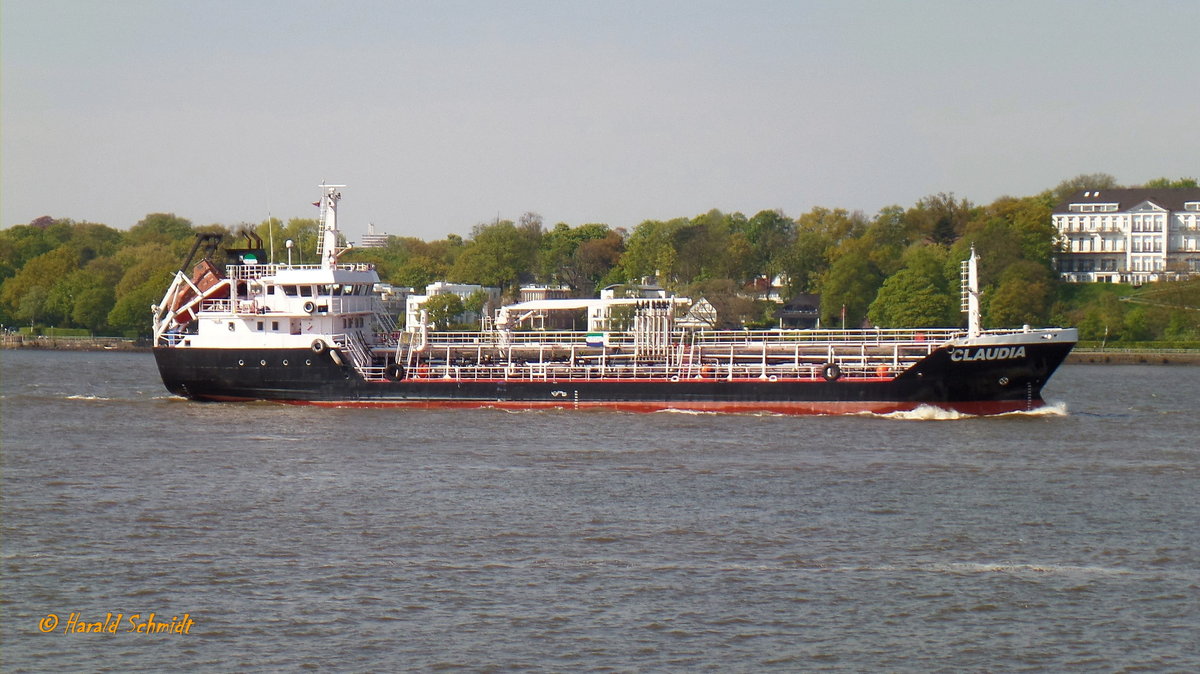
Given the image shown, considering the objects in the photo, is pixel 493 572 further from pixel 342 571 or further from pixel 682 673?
pixel 682 673

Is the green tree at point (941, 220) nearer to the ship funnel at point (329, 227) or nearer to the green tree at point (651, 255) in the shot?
the green tree at point (651, 255)

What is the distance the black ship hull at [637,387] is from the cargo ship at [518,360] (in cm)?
5

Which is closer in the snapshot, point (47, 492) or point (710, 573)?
point (710, 573)

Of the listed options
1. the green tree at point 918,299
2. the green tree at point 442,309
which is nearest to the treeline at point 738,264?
the green tree at point 918,299

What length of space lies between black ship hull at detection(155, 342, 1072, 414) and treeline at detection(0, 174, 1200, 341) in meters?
53.8

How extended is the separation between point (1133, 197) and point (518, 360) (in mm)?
90202

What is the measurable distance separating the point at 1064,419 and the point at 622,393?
1568cm

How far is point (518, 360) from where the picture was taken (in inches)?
2212

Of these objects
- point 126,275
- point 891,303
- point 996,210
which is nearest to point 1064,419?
point 891,303

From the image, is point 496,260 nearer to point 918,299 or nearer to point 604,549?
point 918,299

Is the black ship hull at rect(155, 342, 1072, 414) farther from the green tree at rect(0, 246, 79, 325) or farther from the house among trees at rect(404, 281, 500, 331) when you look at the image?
the green tree at rect(0, 246, 79, 325)

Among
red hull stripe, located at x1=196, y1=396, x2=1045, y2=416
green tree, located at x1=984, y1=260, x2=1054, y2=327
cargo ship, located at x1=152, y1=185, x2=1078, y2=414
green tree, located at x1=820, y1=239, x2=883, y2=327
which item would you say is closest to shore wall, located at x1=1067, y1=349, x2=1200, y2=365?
green tree, located at x1=984, y1=260, x2=1054, y2=327

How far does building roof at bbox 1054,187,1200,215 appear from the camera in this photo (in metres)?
126

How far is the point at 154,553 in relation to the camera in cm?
2570
